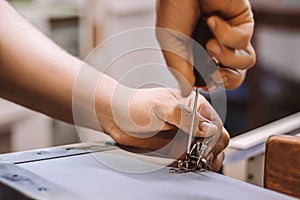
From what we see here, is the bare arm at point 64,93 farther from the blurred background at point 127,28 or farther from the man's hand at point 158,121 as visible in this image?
the blurred background at point 127,28

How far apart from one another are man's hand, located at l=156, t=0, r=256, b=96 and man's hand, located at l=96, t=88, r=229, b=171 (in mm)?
32

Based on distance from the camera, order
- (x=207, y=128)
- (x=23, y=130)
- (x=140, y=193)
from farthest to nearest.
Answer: (x=23, y=130) < (x=207, y=128) < (x=140, y=193)

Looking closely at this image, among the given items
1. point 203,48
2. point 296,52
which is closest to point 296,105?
point 296,52

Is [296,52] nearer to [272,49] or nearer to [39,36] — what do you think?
[272,49]

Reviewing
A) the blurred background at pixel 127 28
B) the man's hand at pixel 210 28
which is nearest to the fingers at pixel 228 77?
the man's hand at pixel 210 28

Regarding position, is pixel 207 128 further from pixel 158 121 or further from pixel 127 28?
pixel 127 28

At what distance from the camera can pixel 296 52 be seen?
2611mm

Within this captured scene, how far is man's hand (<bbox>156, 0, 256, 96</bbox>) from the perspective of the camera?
0.60 m

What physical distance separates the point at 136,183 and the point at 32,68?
18cm

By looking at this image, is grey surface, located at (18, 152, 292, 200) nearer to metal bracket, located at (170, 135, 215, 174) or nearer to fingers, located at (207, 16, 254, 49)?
metal bracket, located at (170, 135, 215, 174)

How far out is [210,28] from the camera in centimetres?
62

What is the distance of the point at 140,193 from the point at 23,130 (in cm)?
134

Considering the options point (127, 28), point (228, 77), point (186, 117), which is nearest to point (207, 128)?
point (186, 117)

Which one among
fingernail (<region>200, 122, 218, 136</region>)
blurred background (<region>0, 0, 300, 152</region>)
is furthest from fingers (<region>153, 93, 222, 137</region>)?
blurred background (<region>0, 0, 300, 152</region>)
